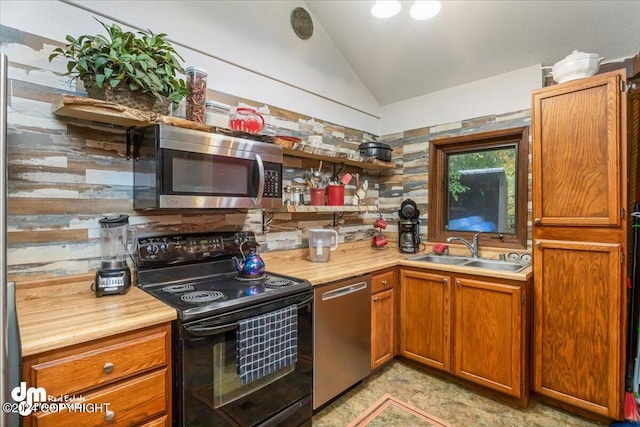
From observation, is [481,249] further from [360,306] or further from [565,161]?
[360,306]

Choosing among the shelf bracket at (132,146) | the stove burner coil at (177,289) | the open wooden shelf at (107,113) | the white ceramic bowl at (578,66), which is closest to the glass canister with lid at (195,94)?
the open wooden shelf at (107,113)

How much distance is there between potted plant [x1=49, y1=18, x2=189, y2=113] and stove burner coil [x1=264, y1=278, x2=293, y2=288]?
3.57 feet

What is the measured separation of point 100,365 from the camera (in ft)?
3.76

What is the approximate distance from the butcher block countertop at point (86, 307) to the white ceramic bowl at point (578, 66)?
1290mm

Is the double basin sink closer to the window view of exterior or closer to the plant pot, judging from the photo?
the window view of exterior

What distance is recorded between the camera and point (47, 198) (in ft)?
5.00

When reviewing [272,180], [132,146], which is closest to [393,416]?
[272,180]

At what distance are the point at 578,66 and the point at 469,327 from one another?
182 cm

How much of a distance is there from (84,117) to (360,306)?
1920 mm

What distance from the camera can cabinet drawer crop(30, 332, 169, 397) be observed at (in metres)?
1.06

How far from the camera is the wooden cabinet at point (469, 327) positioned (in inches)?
81.4

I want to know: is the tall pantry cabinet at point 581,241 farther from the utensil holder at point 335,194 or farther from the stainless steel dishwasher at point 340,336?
the utensil holder at point 335,194

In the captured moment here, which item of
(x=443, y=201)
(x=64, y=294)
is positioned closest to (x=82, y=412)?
(x=64, y=294)

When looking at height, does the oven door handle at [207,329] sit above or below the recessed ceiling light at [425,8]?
below
